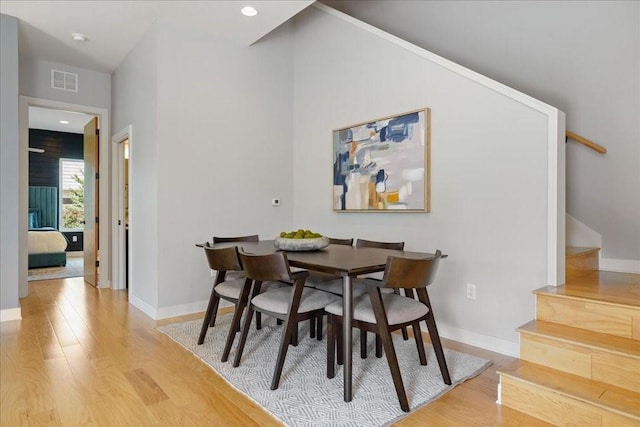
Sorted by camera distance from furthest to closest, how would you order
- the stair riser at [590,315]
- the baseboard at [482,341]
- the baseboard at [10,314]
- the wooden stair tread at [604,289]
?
the baseboard at [10,314] → the baseboard at [482,341] → the wooden stair tread at [604,289] → the stair riser at [590,315]

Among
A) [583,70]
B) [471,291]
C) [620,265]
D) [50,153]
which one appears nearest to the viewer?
[583,70]

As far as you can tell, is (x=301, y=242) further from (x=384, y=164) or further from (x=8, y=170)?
(x=8, y=170)

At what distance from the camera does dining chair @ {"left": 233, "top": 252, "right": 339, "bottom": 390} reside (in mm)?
2062

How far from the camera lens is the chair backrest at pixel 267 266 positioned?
204cm

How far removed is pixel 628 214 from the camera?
2885mm

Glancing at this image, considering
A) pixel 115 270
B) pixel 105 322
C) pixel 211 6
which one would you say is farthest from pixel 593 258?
pixel 115 270

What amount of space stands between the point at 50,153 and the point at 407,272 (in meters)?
9.15

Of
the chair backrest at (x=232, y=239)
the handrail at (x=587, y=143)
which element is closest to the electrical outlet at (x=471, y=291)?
the handrail at (x=587, y=143)

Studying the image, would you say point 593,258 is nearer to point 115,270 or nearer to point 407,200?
point 407,200

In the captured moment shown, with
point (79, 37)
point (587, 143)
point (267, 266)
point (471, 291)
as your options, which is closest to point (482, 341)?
point (471, 291)

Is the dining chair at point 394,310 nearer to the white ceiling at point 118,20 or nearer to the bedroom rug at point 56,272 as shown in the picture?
the white ceiling at point 118,20

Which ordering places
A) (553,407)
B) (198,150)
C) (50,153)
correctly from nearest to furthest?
1. (553,407)
2. (198,150)
3. (50,153)

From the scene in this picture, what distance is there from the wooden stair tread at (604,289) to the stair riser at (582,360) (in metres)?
0.35

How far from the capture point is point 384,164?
339 centimetres
